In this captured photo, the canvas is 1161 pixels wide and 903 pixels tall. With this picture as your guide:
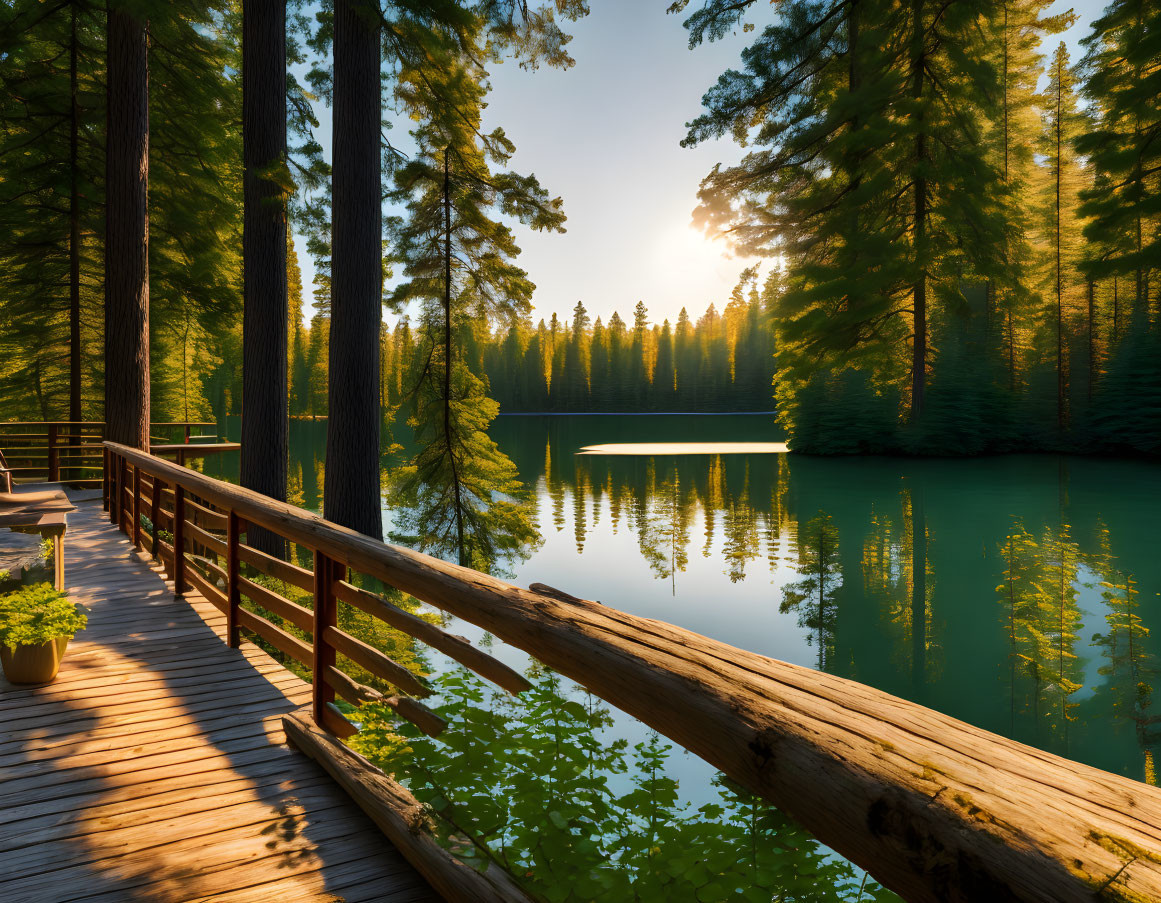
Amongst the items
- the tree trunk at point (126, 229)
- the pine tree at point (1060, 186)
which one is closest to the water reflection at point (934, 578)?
the tree trunk at point (126, 229)

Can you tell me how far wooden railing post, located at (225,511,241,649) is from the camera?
436 cm

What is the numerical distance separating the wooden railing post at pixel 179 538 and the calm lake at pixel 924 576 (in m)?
4.37

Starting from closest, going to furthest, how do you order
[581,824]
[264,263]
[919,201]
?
[581,824]
[264,263]
[919,201]

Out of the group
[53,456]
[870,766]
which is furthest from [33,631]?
[53,456]

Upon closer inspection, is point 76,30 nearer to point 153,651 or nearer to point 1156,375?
point 153,651

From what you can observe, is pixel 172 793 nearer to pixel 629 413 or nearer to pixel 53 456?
pixel 53 456

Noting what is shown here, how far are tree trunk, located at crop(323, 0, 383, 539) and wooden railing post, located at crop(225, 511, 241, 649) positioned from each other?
11.0ft

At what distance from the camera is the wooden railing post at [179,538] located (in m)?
5.47

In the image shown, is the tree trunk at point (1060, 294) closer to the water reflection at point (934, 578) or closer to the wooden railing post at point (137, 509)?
the water reflection at point (934, 578)

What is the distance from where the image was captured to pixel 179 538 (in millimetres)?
5672

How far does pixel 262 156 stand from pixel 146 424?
13.8 ft

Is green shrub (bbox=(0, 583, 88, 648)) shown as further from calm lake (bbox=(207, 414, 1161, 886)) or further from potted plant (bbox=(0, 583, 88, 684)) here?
calm lake (bbox=(207, 414, 1161, 886))

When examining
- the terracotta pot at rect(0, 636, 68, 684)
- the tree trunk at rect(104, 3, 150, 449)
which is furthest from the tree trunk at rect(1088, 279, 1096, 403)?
the terracotta pot at rect(0, 636, 68, 684)

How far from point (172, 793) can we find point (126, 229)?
907 centimetres
